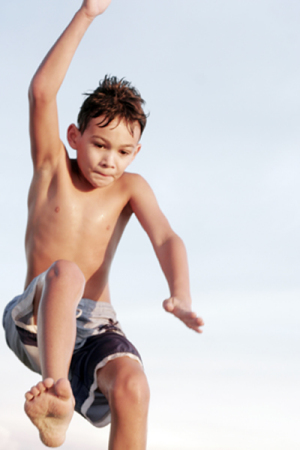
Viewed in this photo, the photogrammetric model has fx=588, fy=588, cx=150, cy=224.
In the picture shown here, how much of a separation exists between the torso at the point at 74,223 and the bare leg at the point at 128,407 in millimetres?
781

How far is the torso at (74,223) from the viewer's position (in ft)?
12.2

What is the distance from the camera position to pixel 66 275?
305cm

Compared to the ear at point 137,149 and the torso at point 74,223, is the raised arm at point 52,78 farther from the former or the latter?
the ear at point 137,149

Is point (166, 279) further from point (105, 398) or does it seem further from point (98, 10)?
point (98, 10)

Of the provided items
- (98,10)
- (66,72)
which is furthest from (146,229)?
(98,10)

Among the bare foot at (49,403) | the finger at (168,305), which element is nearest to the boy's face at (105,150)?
the finger at (168,305)

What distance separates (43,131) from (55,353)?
4.61 feet

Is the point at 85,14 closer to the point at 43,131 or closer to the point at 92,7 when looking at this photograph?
the point at 92,7

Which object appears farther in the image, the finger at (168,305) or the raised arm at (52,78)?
the raised arm at (52,78)

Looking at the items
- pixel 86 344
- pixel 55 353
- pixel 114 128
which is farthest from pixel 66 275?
pixel 114 128

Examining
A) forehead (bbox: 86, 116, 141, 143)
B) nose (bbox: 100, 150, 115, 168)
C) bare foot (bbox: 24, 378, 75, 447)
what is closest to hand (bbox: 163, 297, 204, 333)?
bare foot (bbox: 24, 378, 75, 447)

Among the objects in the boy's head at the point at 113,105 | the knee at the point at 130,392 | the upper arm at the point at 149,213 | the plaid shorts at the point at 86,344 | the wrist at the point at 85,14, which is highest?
the wrist at the point at 85,14

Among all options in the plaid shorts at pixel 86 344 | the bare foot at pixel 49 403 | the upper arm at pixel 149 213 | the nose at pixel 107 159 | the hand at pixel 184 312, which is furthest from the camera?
the upper arm at pixel 149 213

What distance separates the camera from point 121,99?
387 cm
